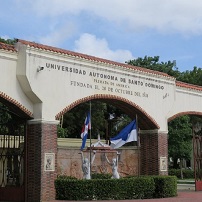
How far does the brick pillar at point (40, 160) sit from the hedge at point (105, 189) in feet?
1.64

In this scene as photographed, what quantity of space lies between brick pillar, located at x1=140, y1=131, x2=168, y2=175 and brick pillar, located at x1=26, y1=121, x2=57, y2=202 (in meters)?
6.55

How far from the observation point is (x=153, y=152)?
2288 cm

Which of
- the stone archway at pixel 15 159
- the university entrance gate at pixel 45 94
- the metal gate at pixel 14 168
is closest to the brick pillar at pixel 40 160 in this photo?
the university entrance gate at pixel 45 94

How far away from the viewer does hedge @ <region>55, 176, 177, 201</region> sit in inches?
704

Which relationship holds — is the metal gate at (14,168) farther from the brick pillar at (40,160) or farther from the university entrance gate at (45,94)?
the brick pillar at (40,160)

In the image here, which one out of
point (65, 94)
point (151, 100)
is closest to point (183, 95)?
point (151, 100)

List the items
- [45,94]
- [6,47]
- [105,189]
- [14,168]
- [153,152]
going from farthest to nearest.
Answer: [153,152] → [14,168] → [105,189] → [45,94] → [6,47]

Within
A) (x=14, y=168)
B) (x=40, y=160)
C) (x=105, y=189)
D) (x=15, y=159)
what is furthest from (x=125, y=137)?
(x=14, y=168)

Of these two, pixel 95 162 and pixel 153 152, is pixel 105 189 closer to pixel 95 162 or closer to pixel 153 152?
pixel 153 152

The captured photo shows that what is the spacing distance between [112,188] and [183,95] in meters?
8.95

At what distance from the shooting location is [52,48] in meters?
18.5

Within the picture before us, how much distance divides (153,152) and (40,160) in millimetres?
7296

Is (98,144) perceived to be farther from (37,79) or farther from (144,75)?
(37,79)

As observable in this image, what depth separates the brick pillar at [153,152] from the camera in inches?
894
